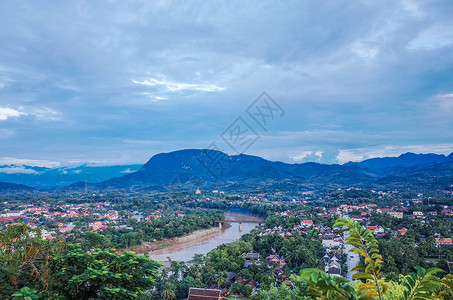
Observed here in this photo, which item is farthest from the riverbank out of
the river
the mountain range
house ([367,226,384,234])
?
the mountain range

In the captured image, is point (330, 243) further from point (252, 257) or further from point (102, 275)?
point (102, 275)

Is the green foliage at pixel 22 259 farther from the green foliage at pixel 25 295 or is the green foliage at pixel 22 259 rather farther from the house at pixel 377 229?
the house at pixel 377 229

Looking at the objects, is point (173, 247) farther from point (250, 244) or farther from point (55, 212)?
point (55, 212)

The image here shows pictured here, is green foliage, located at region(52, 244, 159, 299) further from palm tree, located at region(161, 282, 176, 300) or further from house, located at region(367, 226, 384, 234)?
house, located at region(367, 226, 384, 234)

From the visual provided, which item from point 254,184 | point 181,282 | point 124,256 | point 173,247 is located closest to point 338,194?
point 254,184

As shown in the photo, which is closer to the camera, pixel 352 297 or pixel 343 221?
pixel 352 297

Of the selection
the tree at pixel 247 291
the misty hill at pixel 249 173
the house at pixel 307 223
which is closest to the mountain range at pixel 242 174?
the misty hill at pixel 249 173
